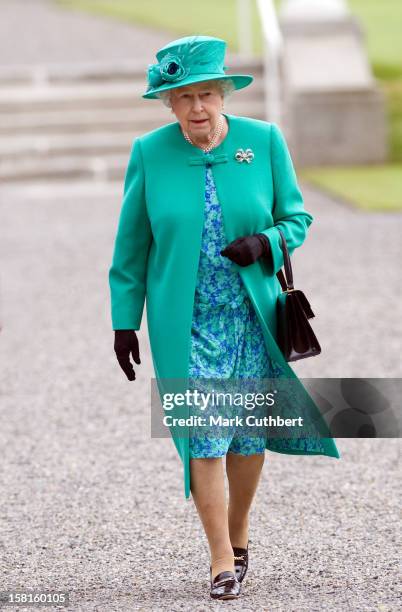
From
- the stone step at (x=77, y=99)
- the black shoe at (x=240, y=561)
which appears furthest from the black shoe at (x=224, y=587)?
the stone step at (x=77, y=99)

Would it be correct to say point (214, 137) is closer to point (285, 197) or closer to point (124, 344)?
point (285, 197)

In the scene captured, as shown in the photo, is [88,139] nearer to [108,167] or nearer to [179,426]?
[108,167]

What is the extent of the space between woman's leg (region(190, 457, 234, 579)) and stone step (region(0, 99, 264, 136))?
12474 millimetres

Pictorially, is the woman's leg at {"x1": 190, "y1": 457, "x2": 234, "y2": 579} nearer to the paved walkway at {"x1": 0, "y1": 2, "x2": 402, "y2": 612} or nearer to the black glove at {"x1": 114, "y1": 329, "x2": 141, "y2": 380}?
the paved walkway at {"x1": 0, "y1": 2, "x2": 402, "y2": 612}

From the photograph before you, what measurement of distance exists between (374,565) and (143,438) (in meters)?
1.89

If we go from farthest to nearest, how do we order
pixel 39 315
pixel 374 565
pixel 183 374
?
pixel 39 315
pixel 374 565
pixel 183 374

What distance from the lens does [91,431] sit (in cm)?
620

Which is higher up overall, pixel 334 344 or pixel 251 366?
pixel 251 366

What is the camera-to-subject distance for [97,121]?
16.5 m

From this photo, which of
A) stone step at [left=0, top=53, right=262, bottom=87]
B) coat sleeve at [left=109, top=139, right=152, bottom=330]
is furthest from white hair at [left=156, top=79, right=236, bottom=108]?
stone step at [left=0, top=53, right=262, bottom=87]

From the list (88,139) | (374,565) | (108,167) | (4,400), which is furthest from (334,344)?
(88,139)

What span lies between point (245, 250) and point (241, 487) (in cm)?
72

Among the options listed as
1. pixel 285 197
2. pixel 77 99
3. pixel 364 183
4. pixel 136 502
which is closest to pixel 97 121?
pixel 77 99

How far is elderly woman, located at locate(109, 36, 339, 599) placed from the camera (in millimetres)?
4074
